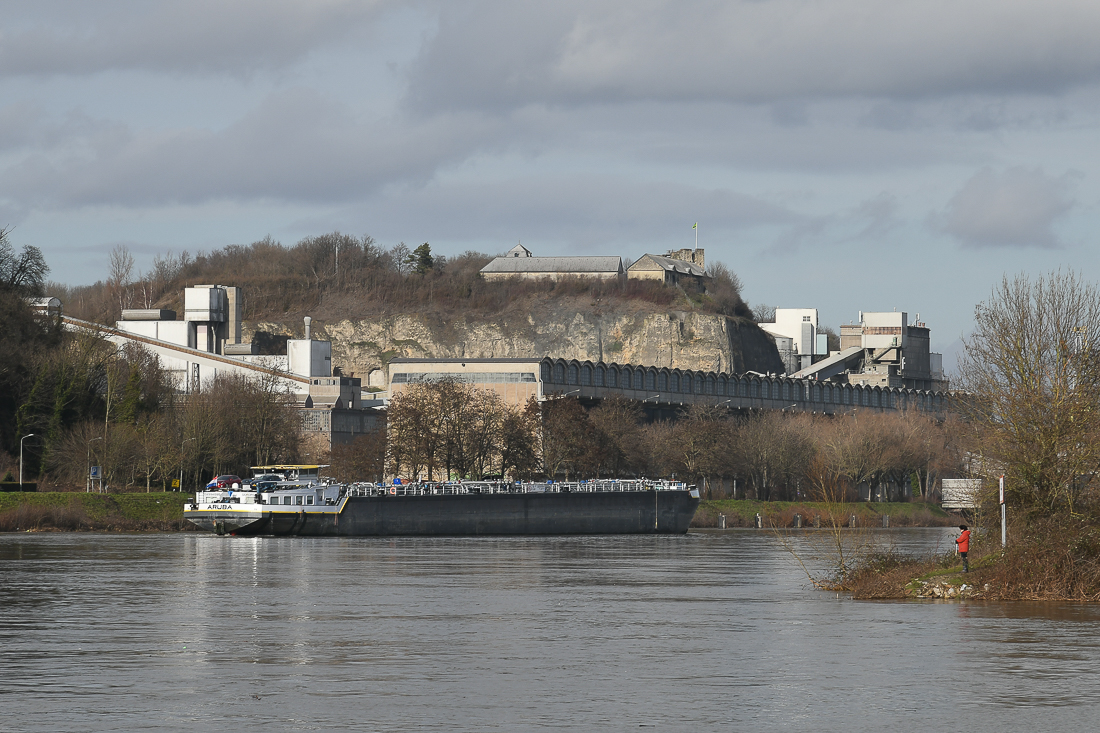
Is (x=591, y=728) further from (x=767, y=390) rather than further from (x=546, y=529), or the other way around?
(x=767, y=390)

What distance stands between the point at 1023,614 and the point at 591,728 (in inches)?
729

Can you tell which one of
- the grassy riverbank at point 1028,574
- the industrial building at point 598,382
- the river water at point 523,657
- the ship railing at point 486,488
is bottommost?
the river water at point 523,657

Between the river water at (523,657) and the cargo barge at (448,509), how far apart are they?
172 feet

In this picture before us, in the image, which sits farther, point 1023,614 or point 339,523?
point 339,523

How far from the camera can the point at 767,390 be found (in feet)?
645

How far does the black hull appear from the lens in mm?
109062

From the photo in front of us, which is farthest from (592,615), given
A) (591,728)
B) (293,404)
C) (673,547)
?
(293,404)

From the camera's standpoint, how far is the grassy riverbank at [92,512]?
102812 millimetres

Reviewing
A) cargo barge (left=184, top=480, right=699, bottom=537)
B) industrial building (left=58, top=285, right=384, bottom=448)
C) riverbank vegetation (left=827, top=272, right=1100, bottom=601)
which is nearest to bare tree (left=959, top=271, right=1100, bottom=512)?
riverbank vegetation (left=827, top=272, right=1100, bottom=601)

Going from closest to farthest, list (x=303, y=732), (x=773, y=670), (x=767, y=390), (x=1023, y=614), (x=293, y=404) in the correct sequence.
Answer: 1. (x=303, y=732)
2. (x=773, y=670)
3. (x=1023, y=614)
4. (x=293, y=404)
5. (x=767, y=390)

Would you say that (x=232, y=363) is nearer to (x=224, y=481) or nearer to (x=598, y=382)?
(x=598, y=382)

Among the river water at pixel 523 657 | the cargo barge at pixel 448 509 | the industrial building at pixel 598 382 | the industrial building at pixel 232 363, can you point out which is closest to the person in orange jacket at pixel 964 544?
the river water at pixel 523 657

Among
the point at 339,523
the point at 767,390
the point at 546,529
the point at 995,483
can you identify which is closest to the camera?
the point at 995,483

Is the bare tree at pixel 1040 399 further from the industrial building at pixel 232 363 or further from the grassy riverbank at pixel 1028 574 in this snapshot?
the industrial building at pixel 232 363
